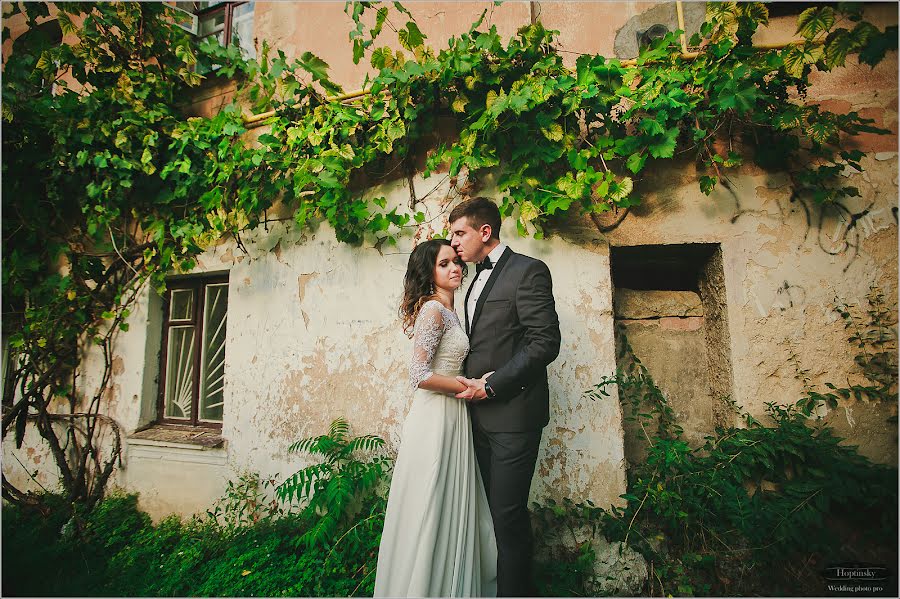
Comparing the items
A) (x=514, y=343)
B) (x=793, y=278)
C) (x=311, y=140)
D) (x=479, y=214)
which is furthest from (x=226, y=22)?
(x=793, y=278)

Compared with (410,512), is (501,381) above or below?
above

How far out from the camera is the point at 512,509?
2.11 meters

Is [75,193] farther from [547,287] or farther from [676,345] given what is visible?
[676,345]

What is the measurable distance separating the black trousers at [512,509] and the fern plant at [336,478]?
1.19 m

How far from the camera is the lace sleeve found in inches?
86.7

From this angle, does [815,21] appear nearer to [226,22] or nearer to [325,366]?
[325,366]

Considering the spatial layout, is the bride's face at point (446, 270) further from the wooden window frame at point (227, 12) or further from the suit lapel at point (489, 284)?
the wooden window frame at point (227, 12)

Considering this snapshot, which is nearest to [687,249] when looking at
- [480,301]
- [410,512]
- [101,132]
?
[480,301]

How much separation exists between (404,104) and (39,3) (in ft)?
12.1

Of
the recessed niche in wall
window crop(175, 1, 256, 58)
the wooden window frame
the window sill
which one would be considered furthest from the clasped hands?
the wooden window frame

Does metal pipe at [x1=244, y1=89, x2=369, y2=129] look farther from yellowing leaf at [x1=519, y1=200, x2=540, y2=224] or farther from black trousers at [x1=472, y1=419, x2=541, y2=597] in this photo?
black trousers at [x1=472, y1=419, x2=541, y2=597]

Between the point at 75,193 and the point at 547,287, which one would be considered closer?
the point at 547,287

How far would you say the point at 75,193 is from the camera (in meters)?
4.25

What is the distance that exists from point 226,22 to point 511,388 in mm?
4991
